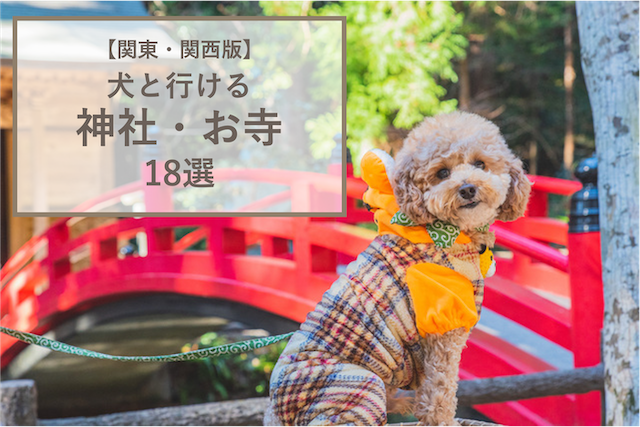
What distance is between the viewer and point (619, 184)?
1.82 m

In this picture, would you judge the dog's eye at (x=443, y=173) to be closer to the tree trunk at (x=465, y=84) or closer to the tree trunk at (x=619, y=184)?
the tree trunk at (x=619, y=184)

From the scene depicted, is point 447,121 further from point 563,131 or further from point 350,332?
point 563,131

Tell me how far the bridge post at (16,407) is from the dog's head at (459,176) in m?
1.37

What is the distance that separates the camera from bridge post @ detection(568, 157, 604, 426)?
2.45 meters

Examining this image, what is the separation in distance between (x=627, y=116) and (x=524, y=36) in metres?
9.45

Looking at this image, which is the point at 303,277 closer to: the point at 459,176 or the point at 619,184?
the point at 619,184

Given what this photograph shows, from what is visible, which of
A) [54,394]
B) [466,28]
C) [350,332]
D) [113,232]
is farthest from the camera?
[466,28]

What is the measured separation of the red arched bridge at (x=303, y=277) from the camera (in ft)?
8.27

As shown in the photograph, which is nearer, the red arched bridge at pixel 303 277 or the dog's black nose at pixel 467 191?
the dog's black nose at pixel 467 191

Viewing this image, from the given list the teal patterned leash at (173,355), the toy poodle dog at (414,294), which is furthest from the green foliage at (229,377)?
the toy poodle dog at (414,294)

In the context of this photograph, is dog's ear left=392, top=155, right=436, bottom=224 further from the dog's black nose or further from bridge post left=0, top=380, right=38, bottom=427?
bridge post left=0, top=380, right=38, bottom=427

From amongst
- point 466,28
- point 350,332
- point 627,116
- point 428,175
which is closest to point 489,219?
point 428,175

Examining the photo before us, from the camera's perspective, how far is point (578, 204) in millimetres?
2533

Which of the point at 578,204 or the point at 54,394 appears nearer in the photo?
the point at 578,204
